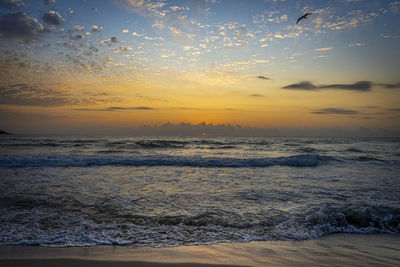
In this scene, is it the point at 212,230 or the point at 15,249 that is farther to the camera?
the point at 212,230

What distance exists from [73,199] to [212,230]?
418 cm

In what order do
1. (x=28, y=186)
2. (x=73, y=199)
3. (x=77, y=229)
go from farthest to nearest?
(x=28, y=186), (x=73, y=199), (x=77, y=229)

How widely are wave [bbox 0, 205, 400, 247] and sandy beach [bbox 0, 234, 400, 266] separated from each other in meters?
0.20

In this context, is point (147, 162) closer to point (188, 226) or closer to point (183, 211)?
point (183, 211)

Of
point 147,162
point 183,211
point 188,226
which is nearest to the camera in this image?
point 188,226

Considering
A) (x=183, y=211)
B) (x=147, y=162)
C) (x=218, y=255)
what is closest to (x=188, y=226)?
(x=183, y=211)

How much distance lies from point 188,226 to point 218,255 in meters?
1.16

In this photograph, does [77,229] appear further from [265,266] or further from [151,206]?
[265,266]

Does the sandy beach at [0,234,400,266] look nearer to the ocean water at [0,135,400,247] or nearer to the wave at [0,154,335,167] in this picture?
the ocean water at [0,135,400,247]

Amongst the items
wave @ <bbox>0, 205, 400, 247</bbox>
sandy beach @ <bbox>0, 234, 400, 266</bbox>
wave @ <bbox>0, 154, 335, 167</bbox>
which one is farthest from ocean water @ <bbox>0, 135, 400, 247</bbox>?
wave @ <bbox>0, 154, 335, 167</bbox>

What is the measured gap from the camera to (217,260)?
3104 mm

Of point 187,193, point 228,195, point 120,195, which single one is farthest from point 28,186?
point 228,195

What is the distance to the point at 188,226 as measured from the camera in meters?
4.30

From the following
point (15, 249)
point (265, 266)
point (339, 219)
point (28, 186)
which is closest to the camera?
point (265, 266)
